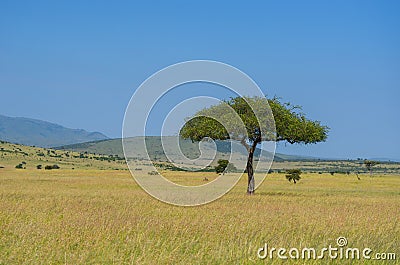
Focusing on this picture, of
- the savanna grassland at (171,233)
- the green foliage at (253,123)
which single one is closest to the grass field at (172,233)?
the savanna grassland at (171,233)

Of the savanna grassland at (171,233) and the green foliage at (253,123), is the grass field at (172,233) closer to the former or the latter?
the savanna grassland at (171,233)

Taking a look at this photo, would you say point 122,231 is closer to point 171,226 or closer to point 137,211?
point 171,226

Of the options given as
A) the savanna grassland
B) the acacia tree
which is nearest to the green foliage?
the acacia tree

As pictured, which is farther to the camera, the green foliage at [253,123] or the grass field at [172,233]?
the green foliage at [253,123]

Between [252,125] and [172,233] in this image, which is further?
[252,125]

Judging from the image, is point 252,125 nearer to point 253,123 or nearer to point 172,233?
point 253,123

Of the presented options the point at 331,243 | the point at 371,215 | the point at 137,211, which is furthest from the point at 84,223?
the point at 371,215

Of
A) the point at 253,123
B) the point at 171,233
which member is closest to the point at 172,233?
the point at 171,233

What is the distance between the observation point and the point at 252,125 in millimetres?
35812

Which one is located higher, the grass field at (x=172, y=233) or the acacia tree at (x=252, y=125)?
the acacia tree at (x=252, y=125)

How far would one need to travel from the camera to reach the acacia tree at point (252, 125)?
118ft

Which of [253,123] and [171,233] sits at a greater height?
[253,123]

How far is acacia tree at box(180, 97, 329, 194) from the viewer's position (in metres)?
36.0

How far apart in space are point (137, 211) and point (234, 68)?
9.09 m
